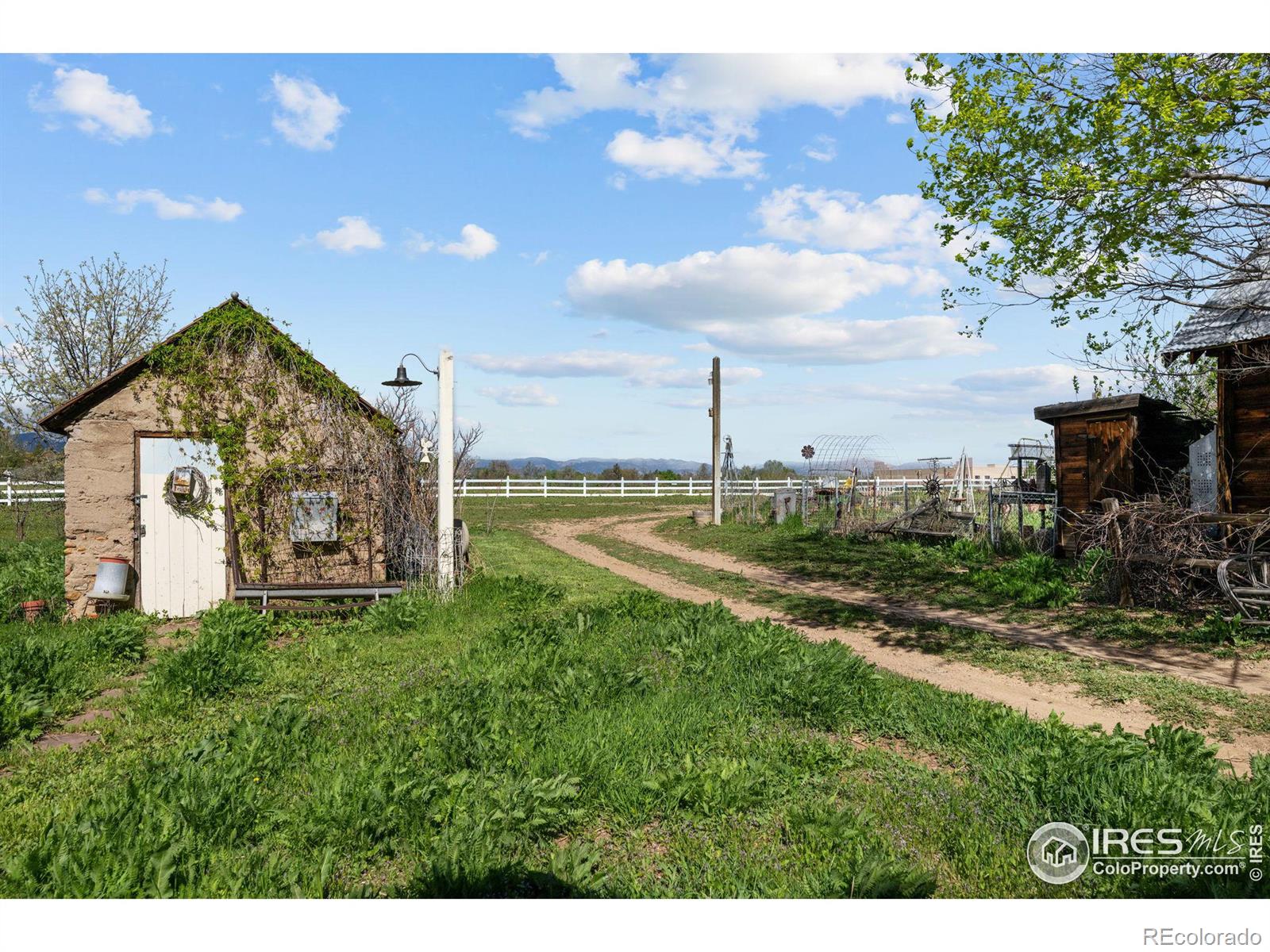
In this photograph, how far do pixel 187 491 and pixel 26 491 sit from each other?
23.7 meters

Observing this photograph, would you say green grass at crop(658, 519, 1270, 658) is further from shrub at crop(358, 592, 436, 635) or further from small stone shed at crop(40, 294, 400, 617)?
small stone shed at crop(40, 294, 400, 617)

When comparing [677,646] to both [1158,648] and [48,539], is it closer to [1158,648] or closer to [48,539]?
[1158,648]

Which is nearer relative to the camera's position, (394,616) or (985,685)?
(985,685)

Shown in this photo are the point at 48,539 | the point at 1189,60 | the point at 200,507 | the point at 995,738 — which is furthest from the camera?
the point at 48,539

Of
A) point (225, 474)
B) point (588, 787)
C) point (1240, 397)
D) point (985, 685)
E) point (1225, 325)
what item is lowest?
point (985, 685)

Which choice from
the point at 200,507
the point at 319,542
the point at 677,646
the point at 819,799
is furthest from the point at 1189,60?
the point at 200,507

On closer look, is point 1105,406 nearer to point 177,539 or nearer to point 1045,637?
point 1045,637

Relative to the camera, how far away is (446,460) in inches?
429

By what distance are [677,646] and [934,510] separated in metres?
14.1

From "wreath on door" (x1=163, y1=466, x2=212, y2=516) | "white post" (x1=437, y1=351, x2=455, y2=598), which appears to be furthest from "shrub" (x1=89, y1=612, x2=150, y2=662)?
"white post" (x1=437, y1=351, x2=455, y2=598)

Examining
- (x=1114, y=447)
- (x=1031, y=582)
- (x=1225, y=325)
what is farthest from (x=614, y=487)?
(x=1225, y=325)

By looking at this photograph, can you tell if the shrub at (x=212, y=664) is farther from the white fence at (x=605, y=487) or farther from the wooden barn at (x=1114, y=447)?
the white fence at (x=605, y=487)

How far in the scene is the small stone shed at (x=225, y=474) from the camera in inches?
396

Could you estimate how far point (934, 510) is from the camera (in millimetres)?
19281
